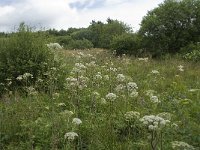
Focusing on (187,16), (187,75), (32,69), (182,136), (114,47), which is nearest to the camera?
(182,136)

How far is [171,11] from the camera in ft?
69.2

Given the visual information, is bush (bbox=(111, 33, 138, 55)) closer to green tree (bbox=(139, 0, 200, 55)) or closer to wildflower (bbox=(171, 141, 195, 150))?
green tree (bbox=(139, 0, 200, 55))

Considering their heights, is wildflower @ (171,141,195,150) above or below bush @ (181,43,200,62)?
below

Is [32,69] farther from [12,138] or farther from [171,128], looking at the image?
[171,128]

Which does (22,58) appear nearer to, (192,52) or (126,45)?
(192,52)

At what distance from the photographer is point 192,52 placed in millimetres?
18125

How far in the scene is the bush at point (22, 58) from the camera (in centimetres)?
1038

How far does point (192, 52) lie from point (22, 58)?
381 inches

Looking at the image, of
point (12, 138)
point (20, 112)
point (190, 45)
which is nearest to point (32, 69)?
point (20, 112)

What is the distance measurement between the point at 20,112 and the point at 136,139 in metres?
2.40

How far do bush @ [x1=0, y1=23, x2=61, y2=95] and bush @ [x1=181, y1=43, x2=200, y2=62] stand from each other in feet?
26.1

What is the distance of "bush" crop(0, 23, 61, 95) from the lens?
34.1 ft

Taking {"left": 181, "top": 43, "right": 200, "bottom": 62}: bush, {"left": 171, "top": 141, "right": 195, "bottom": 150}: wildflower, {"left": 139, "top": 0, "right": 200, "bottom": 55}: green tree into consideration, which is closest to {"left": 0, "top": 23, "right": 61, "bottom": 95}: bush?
{"left": 171, "top": 141, "right": 195, "bottom": 150}: wildflower

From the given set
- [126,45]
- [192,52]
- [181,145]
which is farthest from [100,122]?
[126,45]
